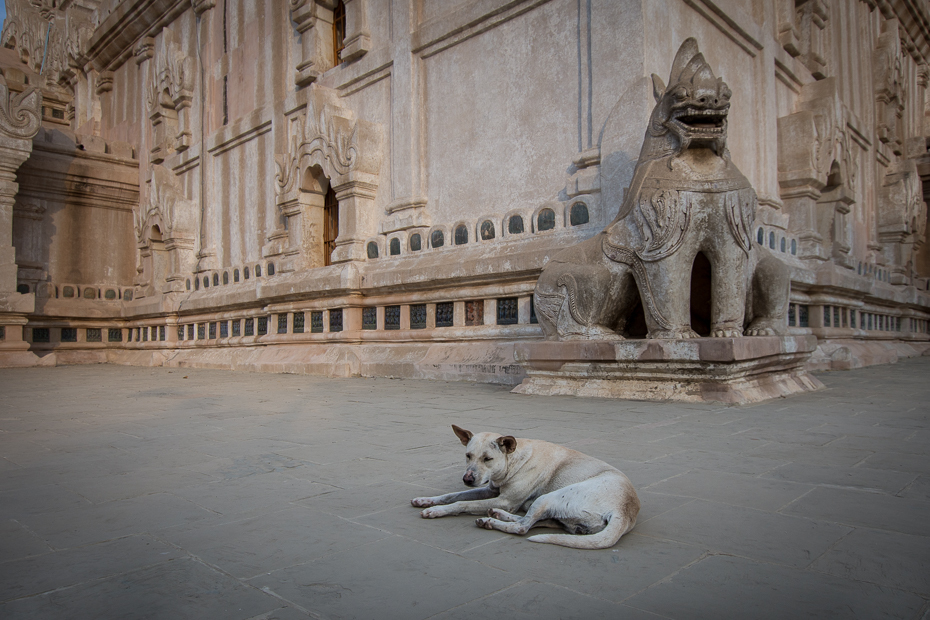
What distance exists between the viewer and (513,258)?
7.23 meters

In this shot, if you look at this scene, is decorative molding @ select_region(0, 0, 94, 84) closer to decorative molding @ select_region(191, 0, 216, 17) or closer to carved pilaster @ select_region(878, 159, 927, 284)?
decorative molding @ select_region(191, 0, 216, 17)

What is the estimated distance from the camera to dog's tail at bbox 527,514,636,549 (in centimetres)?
191

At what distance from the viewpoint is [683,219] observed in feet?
17.0

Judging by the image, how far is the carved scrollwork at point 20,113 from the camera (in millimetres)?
13188

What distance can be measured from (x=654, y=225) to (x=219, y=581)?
14.3ft

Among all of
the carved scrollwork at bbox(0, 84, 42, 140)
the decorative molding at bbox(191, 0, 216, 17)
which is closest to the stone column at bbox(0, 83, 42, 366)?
the carved scrollwork at bbox(0, 84, 42, 140)

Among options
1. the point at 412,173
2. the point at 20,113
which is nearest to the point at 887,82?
the point at 412,173

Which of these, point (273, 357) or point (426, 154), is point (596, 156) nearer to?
point (426, 154)

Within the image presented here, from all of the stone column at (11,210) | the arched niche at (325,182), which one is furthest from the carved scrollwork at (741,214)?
the stone column at (11,210)

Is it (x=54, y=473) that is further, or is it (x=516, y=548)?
(x=54, y=473)

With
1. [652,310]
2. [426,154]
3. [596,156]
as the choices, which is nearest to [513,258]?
[596,156]

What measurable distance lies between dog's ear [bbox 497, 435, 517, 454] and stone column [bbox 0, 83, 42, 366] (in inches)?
549

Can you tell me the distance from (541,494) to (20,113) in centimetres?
1536

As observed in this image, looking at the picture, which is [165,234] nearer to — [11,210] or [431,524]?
[11,210]
